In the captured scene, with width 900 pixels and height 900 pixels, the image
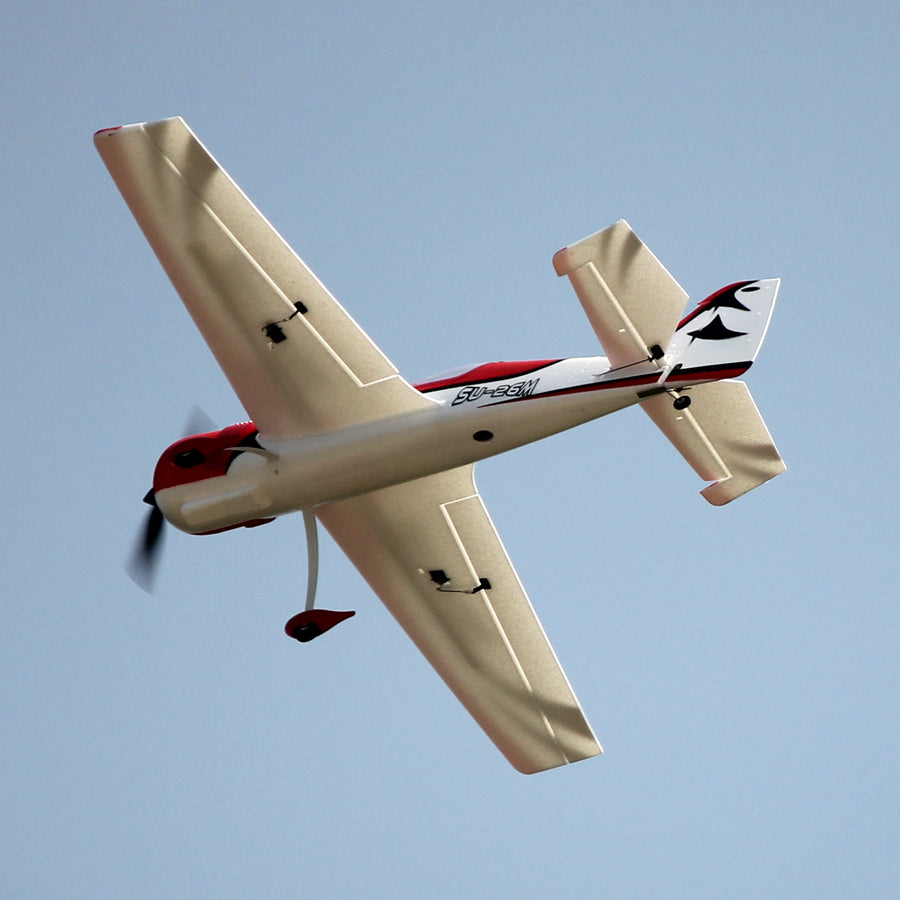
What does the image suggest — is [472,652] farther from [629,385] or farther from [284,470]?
[629,385]

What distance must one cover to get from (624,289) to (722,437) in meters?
2.04

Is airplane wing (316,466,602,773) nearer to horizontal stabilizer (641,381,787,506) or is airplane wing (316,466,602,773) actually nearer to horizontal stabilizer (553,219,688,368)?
horizontal stabilizer (641,381,787,506)

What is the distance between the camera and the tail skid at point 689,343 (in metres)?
13.8

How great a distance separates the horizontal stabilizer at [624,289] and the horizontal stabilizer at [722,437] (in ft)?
2.93

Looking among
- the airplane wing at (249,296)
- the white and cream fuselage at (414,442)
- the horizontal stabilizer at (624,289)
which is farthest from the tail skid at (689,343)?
the airplane wing at (249,296)

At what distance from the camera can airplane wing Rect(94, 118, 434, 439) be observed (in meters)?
14.6

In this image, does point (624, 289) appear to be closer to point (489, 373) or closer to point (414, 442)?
point (489, 373)

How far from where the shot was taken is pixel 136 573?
17578 millimetres

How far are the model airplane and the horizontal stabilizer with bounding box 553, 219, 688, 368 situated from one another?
0.02 m

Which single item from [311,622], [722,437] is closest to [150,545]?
[311,622]

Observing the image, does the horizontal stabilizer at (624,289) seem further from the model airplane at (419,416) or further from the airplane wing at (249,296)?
the airplane wing at (249,296)

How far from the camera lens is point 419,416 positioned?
15609 mm

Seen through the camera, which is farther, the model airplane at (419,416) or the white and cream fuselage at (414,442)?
the white and cream fuselage at (414,442)

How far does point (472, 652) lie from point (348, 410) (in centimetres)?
378
